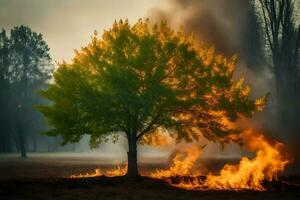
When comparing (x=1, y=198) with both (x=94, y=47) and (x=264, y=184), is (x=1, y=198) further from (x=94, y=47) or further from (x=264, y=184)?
(x=264, y=184)

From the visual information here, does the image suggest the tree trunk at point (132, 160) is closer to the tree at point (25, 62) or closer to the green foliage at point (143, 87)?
the green foliage at point (143, 87)

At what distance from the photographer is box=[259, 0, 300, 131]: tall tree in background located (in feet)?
113

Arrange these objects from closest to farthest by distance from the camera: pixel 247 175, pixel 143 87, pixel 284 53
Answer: pixel 247 175 → pixel 143 87 → pixel 284 53

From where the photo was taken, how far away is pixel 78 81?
22359mm

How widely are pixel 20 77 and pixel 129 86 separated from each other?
39.0m

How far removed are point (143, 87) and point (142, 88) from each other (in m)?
0.37

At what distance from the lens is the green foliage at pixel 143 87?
72.2 feet

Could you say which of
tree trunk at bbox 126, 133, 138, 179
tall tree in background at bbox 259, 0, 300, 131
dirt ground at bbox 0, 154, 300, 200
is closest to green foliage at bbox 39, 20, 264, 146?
tree trunk at bbox 126, 133, 138, 179

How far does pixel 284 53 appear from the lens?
35156 millimetres

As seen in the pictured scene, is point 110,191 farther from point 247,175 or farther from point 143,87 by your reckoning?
point 247,175

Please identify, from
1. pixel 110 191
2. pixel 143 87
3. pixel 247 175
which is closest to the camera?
pixel 110 191

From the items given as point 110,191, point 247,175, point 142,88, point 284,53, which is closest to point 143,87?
point 142,88

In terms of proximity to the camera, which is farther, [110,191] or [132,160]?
[132,160]

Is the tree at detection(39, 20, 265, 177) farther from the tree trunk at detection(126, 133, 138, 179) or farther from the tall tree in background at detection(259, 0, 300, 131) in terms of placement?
the tall tree in background at detection(259, 0, 300, 131)
